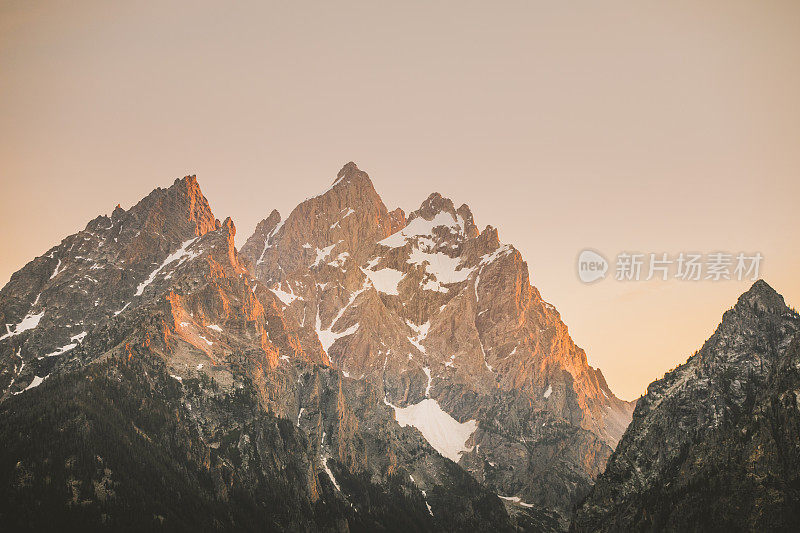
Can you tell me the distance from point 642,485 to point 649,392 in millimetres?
34141

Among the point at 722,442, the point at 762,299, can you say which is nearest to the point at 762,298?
the point at 762,299

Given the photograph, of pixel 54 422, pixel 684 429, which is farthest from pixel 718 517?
pixel 54 422

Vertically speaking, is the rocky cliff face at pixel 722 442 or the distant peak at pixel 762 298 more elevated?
the distant peak at pixel 762 298

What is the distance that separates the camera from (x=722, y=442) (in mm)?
157375

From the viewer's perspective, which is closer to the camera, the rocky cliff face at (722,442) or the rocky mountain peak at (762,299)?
the rocky cliff face at (722,442)

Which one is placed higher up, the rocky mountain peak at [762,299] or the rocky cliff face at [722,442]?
the rocky mountain peak at [762,299]

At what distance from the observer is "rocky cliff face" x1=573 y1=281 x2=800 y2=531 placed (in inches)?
5394

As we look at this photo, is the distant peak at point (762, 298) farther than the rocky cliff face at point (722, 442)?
Yes

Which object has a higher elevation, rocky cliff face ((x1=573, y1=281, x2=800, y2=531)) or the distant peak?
the distant peak

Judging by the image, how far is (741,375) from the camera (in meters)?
176

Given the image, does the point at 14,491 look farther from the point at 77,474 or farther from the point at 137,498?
the point at 137,498

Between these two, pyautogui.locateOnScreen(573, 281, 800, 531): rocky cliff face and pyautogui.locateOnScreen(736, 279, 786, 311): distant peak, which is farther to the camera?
pyautogui.locateOnScreen(736, 279, 786, 311): distant peak

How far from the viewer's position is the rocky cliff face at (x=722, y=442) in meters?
137

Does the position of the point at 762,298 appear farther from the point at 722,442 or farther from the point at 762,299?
the point at 722,442
